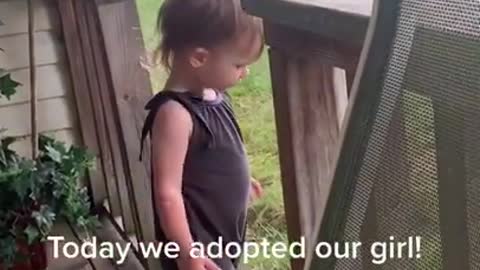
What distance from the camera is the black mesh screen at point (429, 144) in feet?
2.37

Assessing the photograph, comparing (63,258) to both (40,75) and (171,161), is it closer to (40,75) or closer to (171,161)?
(40,75)

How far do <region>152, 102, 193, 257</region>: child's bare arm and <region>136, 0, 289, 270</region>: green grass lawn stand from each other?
0.46 m

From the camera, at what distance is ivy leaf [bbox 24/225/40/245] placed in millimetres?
2271

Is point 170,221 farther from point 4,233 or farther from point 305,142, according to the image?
point 4,233

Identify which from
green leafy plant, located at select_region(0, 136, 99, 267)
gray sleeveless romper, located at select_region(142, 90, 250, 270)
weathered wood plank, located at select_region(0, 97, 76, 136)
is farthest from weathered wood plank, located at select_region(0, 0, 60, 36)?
gray sleeveless romper, located at select_region(142, 90, 250, 270)

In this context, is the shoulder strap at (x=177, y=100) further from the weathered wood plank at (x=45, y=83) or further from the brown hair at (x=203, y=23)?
the weathered wood plank at (x=45, y=83)

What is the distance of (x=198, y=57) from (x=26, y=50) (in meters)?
1.15

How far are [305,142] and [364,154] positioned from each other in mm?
415

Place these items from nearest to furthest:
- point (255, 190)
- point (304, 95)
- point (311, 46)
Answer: point (311, 46) → point (304, 95) → point (255, 190)

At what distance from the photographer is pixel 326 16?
1.02m

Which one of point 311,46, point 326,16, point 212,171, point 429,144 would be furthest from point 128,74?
point 429,144

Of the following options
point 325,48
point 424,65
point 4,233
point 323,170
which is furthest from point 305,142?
point 4,233

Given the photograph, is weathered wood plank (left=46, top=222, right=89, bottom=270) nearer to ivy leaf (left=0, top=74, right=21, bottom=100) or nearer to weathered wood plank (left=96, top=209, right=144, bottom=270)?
weathered wood plank (left=96, top=209, right=144, bottom=270)

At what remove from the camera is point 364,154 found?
2.85ft
